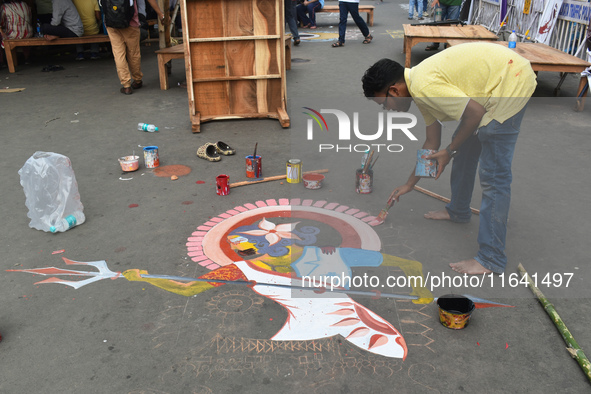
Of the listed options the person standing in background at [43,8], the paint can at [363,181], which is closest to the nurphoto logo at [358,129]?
the paint can at [363,181]

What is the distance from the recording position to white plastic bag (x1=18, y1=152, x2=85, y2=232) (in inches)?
156

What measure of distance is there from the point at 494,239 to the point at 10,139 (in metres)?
5.81

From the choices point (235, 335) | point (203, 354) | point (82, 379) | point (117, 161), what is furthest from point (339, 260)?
point (117, 161)

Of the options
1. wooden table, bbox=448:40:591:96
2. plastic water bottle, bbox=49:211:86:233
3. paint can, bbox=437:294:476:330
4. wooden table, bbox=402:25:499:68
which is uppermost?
wooden table, bbox=402:25:499:68

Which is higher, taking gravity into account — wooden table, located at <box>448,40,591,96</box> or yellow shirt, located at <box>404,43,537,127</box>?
yellow shirt, located at <box>404,43,537,127</box>

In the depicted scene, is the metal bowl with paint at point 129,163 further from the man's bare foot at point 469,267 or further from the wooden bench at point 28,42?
the wooden bench at point 28,42

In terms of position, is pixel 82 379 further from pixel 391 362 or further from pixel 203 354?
pixel 391 362

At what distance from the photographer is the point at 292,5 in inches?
477

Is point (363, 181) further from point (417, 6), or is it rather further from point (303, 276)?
point (417, 6)

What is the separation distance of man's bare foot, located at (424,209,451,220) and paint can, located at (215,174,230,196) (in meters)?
1.82

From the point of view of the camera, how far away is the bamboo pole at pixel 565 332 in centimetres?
252

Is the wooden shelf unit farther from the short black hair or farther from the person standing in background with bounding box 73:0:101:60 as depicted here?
the person standing in background with bounding box 73:0:101:60

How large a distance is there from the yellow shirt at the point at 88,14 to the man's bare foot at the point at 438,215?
9.06m

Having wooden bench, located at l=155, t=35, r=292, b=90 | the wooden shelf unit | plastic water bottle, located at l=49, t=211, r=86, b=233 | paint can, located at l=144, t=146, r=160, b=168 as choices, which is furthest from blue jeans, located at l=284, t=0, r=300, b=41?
plastic water bottle, located at l=49, t=211, r=86, b=233
